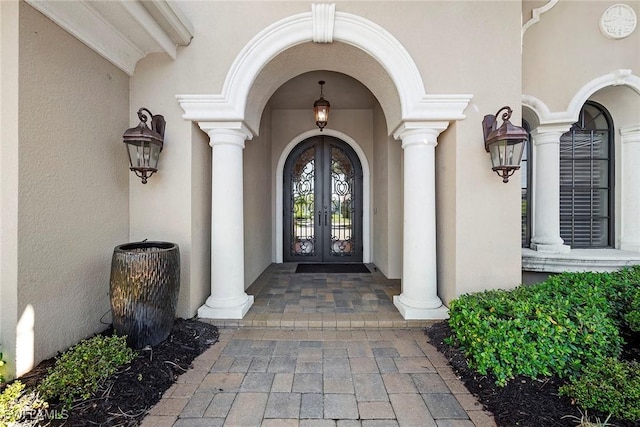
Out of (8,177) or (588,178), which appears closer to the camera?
(8,177)

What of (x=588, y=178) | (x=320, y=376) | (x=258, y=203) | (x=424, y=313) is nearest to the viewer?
(x=320, y=376)

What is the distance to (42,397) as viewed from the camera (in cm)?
179

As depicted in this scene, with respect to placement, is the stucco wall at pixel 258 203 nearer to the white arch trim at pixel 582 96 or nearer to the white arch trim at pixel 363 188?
the white arch trim at pixel 363 188

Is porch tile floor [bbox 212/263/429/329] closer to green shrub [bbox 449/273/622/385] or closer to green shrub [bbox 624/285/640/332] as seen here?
green shrub [bbox 449/273/622/385]

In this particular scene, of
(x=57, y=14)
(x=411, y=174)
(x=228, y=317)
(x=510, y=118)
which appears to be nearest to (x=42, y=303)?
(x=228, y=317)

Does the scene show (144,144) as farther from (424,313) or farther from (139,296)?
(424,313)

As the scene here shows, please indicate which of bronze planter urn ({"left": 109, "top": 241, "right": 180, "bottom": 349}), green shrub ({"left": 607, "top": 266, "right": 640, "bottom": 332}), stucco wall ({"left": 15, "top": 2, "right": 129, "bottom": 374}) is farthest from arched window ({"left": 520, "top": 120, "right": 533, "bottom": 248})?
stucco wall ({"left": 15, "top": 2, "right": 129, "bottom": 374})

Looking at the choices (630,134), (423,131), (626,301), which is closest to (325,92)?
(423,131)

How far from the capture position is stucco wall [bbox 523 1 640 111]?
385 centimetres

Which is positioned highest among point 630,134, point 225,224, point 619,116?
point 619,116

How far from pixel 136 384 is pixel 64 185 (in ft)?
5.58

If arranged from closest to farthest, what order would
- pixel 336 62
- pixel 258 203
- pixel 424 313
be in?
pixel 424 313
pixel 336 62
pixel 258 203

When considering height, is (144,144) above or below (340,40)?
below

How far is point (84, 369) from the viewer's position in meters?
1.97
